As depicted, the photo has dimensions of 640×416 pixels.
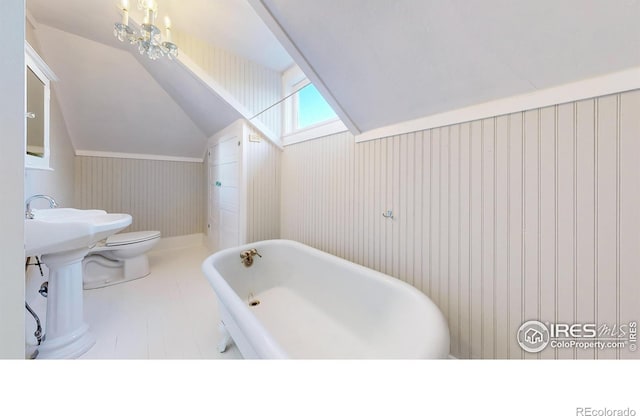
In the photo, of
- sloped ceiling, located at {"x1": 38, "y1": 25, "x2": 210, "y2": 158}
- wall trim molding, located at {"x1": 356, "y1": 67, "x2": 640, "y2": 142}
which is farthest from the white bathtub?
sloped ceiling, located at {"x1": 38, "y1": 25, "x2": 210, "y2": 158}

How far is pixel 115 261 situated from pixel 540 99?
11.4 feet

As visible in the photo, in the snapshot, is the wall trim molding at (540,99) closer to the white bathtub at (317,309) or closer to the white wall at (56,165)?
the white bathtub at (317,309)

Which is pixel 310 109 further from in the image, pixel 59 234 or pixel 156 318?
pixel 156 318

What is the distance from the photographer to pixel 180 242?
3342mm

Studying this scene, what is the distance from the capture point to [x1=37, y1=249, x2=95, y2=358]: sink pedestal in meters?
1.21

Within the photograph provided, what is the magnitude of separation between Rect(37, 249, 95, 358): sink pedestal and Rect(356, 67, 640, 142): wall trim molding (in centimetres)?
214

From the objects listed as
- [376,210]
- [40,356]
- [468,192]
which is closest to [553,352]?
[468,192]

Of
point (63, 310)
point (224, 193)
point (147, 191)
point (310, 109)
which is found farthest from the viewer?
point (147, 191)

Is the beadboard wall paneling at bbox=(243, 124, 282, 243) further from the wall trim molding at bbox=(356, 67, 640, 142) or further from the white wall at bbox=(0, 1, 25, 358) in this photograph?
the white wall at bbox=(0, 1, 25, 358)

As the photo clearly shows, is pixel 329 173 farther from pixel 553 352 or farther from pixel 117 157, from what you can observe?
pixel 117 157

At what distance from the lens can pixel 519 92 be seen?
2.85 feet

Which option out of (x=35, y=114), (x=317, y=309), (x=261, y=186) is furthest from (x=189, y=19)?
(x=317, y=309)
